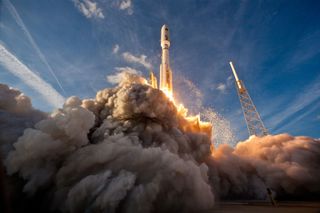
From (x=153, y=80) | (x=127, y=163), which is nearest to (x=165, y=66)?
(x=153, y=80)

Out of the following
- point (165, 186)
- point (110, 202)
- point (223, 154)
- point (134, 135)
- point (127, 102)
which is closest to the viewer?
point (110, 202)

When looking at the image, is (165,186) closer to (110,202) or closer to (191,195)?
(191,195)

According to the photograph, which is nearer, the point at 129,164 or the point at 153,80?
the point at 129,164

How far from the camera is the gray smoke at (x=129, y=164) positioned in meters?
19.2

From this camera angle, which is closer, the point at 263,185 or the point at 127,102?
the point at 127,102

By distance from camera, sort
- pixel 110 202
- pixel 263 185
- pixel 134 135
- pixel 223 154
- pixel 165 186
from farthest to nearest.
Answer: pixel 223 154 → pixel 263 185 → pixel 134 135 → pixel 165 186 → pixel 110 202

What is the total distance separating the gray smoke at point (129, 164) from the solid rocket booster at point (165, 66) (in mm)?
9505

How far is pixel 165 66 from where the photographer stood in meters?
47.6

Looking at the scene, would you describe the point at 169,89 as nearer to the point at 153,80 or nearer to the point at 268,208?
the point at 153,80

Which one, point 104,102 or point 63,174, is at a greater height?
point 104,102

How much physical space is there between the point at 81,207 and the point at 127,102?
18130 millimetres

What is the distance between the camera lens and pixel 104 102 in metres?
39.8

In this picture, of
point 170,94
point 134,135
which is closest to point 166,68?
point 170,94

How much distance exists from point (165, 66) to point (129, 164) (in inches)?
1159
